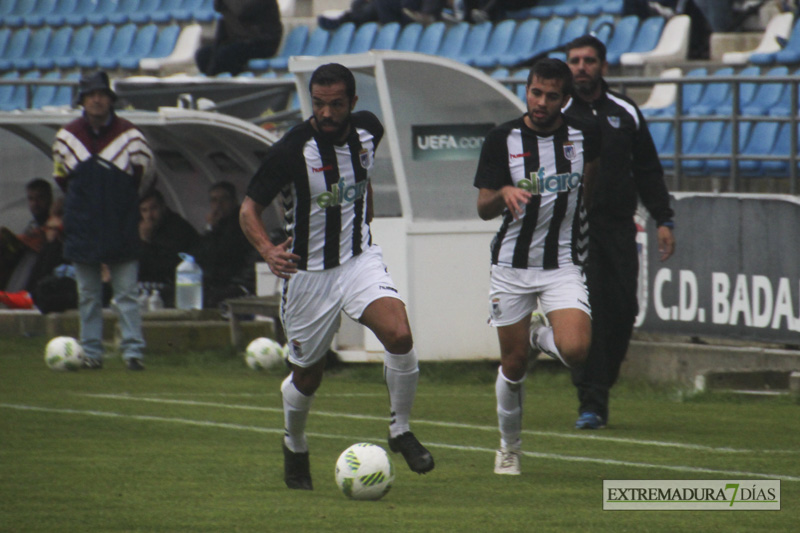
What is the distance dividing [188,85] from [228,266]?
2953mm

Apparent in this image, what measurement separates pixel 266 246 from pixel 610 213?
113 inches

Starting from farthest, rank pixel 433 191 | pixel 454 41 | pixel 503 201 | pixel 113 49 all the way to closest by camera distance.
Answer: pixel 113 49 → pixel 454 41 → pixel 433 191 → pixel 503 201

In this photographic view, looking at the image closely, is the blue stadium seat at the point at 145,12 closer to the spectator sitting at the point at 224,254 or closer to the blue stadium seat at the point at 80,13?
the blue stadium seat at the point at 80,13

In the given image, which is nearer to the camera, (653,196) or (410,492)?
(410,492)

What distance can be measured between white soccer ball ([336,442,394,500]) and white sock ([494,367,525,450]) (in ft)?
2.90

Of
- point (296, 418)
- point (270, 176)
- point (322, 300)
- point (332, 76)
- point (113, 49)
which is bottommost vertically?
point (296, 418)

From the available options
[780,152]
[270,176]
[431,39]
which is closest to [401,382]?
[270,176]

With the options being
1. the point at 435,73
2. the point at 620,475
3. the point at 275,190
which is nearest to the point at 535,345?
the point at 620,475

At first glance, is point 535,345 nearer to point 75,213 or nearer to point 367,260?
point 367,260

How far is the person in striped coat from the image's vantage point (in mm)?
6801

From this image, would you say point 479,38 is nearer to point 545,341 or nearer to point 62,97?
point 62,97

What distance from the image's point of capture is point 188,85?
1614cm

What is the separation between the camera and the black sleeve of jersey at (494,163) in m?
6.79

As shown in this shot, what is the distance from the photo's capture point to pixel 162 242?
14625 millimetres
